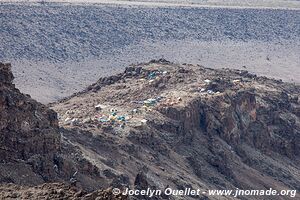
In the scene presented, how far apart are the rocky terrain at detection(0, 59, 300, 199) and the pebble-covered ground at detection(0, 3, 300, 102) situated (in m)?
20.7

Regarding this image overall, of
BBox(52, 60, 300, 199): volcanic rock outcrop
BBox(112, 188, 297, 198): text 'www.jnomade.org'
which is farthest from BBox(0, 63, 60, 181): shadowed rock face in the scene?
BBox(112, 188, 297, 198): text 'www.jnomade.org'

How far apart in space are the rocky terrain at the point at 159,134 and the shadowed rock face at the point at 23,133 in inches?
1.3

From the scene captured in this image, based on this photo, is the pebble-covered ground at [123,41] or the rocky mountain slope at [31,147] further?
the pebble-covered ground at [123,41]

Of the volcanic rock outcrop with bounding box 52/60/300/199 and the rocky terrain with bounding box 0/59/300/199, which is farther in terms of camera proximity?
the volcanic rock outcrop with bounding box 52/60/300/199

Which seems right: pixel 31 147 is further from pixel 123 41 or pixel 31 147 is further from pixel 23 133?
pixel 123 41

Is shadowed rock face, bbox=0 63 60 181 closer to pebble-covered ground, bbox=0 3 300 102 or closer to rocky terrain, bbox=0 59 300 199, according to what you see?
rocky terrain, bbox=0 59 300 199

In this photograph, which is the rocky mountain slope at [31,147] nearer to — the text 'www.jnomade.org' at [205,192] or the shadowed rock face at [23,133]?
the shadowed rock face at [23,133]

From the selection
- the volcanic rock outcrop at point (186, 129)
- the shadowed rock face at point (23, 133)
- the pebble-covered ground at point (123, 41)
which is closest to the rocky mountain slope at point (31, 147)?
the shadowed rock face at point (23, 133)

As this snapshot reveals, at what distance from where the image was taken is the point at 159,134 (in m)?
39.7

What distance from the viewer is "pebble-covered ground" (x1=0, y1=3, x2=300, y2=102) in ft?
252

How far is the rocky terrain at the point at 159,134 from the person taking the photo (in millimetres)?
28406

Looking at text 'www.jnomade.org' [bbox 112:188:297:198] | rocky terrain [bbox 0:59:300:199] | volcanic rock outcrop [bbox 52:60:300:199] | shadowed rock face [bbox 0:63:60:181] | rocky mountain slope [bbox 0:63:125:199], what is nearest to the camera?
rocky mountain slope [bbox 0:63:125:199]

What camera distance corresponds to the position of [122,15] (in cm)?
9544

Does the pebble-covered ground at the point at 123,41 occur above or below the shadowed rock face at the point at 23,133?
below
